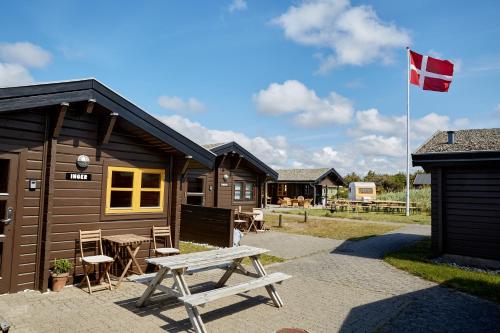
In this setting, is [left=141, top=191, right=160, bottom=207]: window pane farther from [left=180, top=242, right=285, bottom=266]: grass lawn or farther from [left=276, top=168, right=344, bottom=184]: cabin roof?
[left=276, top=168, right=344, bottom=184]: cabin roof

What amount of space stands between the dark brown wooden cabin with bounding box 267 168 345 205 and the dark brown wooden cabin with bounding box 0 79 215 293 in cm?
2788

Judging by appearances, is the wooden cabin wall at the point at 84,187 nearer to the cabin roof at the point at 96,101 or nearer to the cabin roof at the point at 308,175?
the cabin roof at the point at 96,101

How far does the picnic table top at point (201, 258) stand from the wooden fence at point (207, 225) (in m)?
5.15

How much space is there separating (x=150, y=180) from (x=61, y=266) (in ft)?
8.62

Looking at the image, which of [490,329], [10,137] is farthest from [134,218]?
[490,329]

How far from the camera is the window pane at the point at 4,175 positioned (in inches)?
243

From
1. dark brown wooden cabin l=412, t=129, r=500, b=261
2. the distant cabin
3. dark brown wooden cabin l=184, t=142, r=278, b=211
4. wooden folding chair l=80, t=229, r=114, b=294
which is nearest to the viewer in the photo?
wooden folding chair l=80, t=229, r=114, b=294

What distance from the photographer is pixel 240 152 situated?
52.0 ft

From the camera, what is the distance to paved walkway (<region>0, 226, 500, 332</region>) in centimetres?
505

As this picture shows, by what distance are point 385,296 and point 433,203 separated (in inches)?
192

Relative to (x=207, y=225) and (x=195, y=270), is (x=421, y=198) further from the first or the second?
(x=195, y=270)

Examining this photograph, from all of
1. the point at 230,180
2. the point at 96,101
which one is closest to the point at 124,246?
the point at 96,101

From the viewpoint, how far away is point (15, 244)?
20.1 ft

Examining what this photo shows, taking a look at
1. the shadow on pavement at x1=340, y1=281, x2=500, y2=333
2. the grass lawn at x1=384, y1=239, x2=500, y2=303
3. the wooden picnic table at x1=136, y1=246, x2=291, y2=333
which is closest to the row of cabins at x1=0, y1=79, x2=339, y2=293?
the wooden picnic table at x1=136, y1=246, x2=291, y2=333
